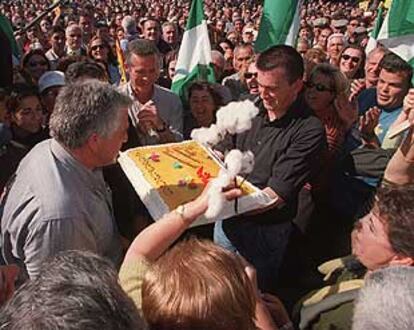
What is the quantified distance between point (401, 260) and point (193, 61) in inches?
134

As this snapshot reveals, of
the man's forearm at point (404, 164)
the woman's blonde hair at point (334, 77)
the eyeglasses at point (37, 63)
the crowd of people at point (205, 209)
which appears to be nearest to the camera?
the crowd of people at point (205, 209)

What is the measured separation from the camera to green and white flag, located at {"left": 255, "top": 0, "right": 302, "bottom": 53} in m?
4.46

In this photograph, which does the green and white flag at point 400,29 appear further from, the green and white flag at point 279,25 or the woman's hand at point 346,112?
the green and white flag at point 279,25

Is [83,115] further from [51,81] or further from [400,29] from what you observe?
[51,81]

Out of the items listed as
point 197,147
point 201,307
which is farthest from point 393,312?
point 197,147

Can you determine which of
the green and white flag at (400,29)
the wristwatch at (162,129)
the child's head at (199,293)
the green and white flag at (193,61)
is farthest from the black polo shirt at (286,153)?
the green and white flag at (193,61)

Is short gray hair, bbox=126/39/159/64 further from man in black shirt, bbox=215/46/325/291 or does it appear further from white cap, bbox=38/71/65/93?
man in black shirt, bbox=215/46/325/291

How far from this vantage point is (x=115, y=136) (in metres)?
2.50

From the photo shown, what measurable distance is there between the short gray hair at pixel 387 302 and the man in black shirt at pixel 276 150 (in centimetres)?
151

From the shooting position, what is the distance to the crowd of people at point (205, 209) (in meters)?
1.42

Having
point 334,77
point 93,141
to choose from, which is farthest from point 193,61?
point 93,141

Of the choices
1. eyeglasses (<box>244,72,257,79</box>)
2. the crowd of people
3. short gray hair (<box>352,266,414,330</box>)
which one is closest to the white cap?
the crowd of people

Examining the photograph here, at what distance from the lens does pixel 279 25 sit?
445cm

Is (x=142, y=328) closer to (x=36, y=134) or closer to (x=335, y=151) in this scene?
(x=335, y=151)
